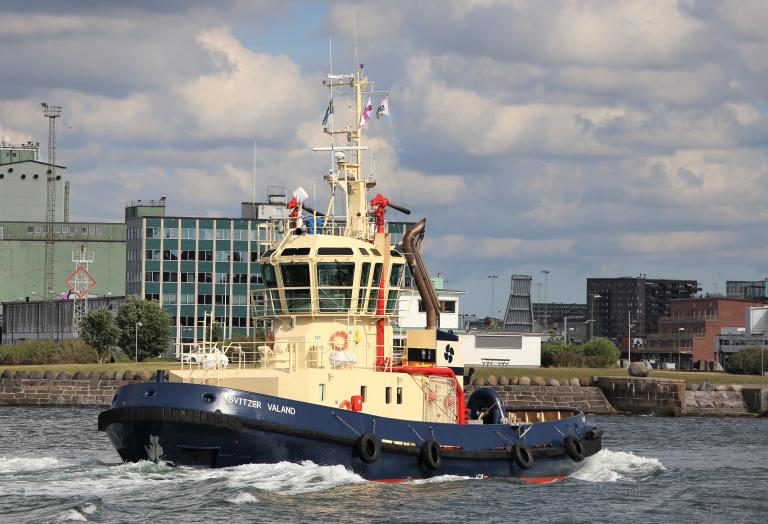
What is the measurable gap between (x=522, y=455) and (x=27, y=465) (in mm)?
11980

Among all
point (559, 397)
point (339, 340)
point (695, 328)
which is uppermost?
point (695, 328)

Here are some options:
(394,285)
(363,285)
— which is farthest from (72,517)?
(394,285)

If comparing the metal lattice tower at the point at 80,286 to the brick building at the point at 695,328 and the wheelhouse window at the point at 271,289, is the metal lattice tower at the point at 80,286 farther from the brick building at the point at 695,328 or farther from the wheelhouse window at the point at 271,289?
the wheelhouse window at the point at 271,289

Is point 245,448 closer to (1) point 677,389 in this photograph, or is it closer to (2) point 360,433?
(2) point 360,433

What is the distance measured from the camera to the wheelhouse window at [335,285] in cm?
3344

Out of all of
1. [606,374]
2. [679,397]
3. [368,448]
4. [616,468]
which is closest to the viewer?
[368,448]

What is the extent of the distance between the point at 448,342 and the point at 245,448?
7.54 metres

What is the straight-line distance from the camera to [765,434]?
189ft

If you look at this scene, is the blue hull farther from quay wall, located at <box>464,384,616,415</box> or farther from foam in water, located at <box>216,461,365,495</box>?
quay wall, located at <box>464,384,616,415</box>

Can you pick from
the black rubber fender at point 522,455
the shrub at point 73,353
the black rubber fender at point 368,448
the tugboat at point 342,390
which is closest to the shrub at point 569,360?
the shrub at point 73,353

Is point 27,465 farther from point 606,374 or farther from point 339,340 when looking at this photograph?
point 606,374

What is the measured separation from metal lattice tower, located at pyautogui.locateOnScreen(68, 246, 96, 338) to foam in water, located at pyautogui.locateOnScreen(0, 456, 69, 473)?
73.1 metres

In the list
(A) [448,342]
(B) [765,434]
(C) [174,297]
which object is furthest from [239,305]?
(A) [448,342]

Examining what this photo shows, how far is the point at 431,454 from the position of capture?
1254 inches
